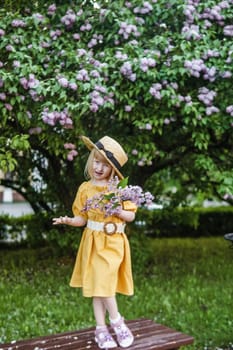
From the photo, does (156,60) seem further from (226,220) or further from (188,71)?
(226,220)

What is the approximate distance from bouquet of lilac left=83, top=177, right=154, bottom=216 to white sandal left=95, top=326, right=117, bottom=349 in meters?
0.75

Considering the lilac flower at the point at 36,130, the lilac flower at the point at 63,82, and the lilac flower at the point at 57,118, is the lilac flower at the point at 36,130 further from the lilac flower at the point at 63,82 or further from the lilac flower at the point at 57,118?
the lilac flower at the point at 63,82

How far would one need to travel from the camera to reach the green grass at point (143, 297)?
17.9 ft

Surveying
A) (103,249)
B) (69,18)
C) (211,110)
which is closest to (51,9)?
(69,18)

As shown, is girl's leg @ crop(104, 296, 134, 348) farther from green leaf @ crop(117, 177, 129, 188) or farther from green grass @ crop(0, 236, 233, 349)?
green grass @ crop(0, 236, 233, 349)

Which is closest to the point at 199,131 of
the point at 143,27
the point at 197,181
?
the point at 143,27

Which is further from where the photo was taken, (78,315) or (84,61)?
(84,61)

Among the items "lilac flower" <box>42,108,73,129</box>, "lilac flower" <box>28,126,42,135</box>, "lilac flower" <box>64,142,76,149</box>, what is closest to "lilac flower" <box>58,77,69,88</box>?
"lilac flower" <box>42,108,73,129</box>

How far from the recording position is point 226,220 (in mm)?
13391

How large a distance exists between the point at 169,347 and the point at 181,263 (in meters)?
4.89

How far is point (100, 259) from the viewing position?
3.61 meters

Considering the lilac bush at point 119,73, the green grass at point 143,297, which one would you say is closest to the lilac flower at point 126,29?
the lilac bush at point 119,73

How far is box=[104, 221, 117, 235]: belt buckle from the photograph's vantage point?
3.65 meters

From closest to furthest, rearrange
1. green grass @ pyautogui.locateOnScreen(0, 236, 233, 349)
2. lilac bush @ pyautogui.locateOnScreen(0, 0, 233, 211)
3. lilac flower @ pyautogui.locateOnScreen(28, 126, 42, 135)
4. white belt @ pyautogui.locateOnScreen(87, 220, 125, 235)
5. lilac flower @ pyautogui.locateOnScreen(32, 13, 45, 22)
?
white belt @ pyautogui.locateOnScreen(87, 220, 125, 235)
green grass @ pyautogui.locateOnScreen(0, 236, 233, 349)
lilac bush @ pyautogui.locateOnScreen(0, 0, 233, 211)
lilac flower @ pyautogui.locateOnScreen(28, 126, 42, 135)
lilac flower @ pyautogui.locateOnScreen(32, 13, 45, 22)
